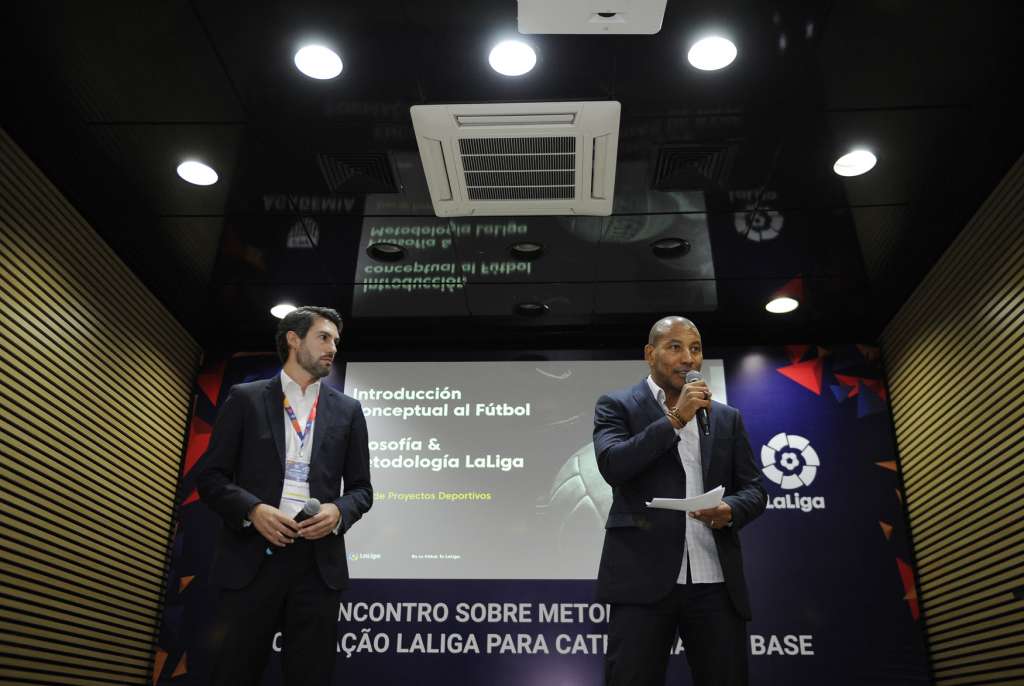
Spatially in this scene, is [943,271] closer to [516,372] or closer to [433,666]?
[516,372]

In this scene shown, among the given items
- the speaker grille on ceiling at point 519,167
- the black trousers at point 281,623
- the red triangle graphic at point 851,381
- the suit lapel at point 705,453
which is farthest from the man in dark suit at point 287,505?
the red triangle graphic at point 851,381

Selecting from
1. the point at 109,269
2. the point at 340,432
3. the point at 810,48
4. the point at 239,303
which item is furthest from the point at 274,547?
the point at 239,303

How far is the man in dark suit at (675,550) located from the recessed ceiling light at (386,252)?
2981 mm

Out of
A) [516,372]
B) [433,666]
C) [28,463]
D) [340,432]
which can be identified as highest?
[516,372]

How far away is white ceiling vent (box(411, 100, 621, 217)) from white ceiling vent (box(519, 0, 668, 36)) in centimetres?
52

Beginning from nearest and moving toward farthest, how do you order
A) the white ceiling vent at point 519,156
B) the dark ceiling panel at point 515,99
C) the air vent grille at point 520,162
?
the dark ceiling panel at point 515,99 < the white ceiling vent at point 519,156 < the air vent grille at point 520,162

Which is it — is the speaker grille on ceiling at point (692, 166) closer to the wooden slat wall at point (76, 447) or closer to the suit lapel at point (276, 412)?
the suit lapel at point (276, 412)

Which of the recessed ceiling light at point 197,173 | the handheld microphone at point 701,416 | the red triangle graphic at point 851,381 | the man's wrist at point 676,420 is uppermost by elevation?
the recessed ceiling light at point 197,173

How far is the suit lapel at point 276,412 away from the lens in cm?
272

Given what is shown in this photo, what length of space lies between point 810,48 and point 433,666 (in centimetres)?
438

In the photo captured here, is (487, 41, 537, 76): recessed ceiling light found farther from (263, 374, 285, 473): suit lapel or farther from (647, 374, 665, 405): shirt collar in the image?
(263, 374, 285, 473): suit lapel

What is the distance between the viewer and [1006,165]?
430cm

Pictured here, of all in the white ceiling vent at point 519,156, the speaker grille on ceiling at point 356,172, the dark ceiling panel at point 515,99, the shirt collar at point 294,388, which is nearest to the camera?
the shirt collar at point 294,388

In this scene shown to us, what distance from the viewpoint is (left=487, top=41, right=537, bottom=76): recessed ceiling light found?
364 centimetres
